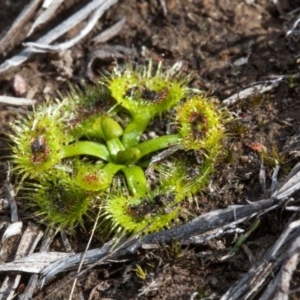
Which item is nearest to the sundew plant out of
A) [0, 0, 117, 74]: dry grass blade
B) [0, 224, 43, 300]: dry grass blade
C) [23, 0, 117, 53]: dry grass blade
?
[0, 224, 43, 300]: dry grass blade

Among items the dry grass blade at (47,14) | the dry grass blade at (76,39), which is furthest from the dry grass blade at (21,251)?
the dry grass blade at (47,14)

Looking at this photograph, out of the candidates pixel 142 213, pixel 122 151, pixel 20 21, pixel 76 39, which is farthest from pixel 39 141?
pixel 20 21

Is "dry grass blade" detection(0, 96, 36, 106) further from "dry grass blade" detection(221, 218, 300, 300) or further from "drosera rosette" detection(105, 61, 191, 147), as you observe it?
"dry grass blade" detection(221, 218, 300, 300)

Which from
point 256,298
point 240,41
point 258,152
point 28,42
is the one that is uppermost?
point 28,42

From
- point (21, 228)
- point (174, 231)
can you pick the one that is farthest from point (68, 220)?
point (174, 231)

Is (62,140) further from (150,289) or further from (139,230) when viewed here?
(150,289)

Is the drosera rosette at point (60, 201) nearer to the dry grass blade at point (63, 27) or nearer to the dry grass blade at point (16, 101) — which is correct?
the dry grass blade at point (16, 101)
